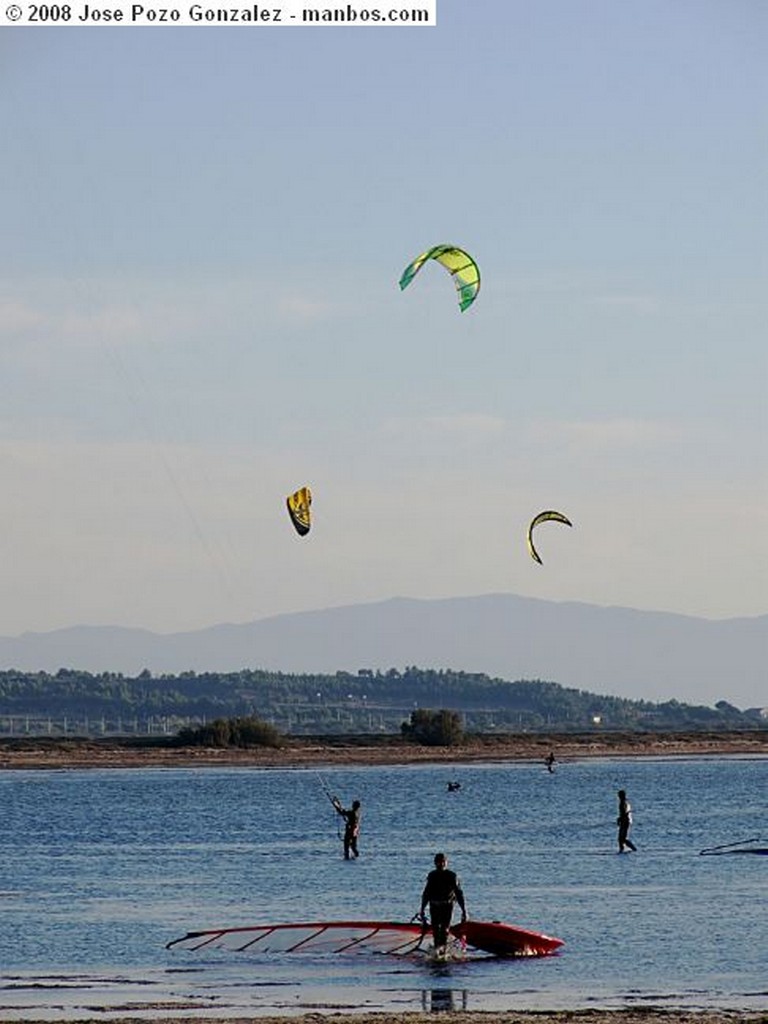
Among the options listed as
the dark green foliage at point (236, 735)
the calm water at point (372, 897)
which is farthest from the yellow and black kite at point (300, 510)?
the dark green foliage at point (236, 735)

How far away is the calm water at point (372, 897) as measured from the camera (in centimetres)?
2173

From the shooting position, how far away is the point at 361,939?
2528 cm

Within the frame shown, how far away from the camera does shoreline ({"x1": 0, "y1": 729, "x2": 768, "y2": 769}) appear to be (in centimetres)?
9825

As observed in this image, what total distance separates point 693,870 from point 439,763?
211 ft

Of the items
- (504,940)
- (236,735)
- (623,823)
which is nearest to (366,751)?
(236,735)

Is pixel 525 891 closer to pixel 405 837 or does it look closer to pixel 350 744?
pixel 405 837

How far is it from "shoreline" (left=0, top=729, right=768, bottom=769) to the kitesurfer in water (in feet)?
229

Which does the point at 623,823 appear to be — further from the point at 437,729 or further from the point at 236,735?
the point at 437,729

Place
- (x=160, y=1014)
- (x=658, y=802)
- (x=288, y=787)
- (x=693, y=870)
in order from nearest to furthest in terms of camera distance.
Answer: (x=160, y=1014), (x=693, y=870), (x=658, y=802), (x=288, y=787)

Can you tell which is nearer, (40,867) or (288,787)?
(40,867)

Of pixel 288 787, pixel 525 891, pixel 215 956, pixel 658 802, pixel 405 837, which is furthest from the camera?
pixel 288 787

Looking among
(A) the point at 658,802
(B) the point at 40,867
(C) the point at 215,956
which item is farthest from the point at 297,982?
(A) the point at 658,802

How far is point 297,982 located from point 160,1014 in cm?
285

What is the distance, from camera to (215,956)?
81.0ft
